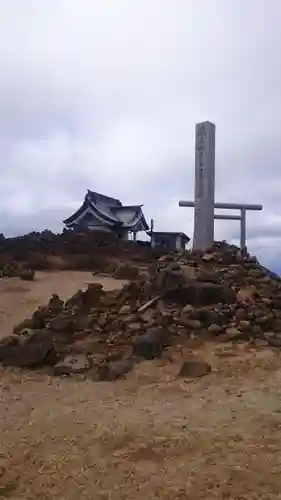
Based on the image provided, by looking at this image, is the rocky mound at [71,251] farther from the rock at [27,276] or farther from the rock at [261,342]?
the rock at [261,342]

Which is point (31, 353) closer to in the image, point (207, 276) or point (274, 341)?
point (274, 341)

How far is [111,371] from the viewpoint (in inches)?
203

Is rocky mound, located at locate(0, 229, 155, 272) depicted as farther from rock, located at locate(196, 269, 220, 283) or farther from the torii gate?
rock, located at locate(196, 269, 220, 283)

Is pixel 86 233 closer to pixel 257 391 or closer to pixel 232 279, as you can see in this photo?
pixel 232 279

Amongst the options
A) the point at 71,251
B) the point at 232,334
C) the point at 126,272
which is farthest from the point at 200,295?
the point at 71,251

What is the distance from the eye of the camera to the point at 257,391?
14.8 ft

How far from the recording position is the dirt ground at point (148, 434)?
2.74 m

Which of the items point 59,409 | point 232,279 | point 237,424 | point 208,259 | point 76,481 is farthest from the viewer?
point 208,259

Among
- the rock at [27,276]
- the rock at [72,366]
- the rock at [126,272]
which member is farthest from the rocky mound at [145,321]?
the rock at [27,276]

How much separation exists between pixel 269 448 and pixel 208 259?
19.9ft

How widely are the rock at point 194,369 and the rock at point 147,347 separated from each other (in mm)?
595

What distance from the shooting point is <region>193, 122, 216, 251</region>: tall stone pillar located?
10.8 m

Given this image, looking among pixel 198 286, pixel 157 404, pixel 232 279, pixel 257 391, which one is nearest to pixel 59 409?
pixel 157 404

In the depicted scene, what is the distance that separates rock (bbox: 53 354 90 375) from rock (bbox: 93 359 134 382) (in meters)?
0.23
